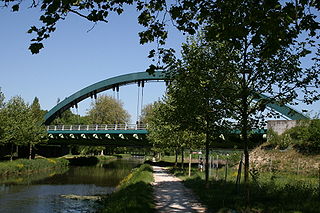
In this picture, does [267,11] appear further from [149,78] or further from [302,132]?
[149,78]

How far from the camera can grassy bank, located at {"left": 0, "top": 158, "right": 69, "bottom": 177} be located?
3281 centimetres

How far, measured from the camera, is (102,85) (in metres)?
59.5

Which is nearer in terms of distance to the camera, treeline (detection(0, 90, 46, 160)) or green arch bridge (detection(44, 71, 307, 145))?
treeline (detection(0, 90, 46, 160))

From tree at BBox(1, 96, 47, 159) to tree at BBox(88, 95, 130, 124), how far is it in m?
29.5

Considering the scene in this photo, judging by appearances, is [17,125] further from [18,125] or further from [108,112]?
[108,112]

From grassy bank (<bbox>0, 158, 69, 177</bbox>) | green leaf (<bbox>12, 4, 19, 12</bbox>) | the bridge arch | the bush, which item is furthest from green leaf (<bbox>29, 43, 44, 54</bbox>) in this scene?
the bridge arch

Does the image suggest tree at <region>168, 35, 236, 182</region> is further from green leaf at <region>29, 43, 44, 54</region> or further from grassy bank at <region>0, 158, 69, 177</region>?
grassy bank at <region>0, 158, 69, 177</region>

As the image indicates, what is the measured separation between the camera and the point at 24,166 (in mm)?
36375

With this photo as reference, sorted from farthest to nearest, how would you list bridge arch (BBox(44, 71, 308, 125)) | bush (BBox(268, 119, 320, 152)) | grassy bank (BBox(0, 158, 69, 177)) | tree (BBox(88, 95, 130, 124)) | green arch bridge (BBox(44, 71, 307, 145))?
1. tree (BBox(88, 95, 130, 124))
2. bridge arch (BBox(44, 71, 308, 125))
3. green arch bridge (BBox(44, 71, 307, 145))
4. grassy bank (BBox(0, 158, 69, 177))
5. bush (BBox(268, 119, 320, 152))

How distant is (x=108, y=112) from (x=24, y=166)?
1622 inches

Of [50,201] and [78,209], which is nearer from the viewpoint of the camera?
[78,209]

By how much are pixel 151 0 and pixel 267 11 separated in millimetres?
2430

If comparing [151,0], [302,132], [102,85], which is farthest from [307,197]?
[102,85]

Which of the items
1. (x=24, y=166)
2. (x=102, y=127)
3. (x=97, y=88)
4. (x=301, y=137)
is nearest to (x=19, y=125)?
(x=24, y=166)
